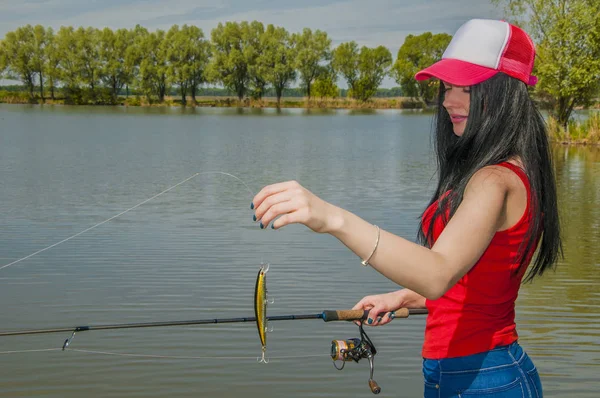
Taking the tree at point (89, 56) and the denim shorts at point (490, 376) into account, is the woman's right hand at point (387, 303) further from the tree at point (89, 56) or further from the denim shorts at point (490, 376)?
the tree at point (89, 56)

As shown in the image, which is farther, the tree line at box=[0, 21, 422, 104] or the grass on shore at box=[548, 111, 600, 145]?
the tree line at box=[0, 21, 422, 104]

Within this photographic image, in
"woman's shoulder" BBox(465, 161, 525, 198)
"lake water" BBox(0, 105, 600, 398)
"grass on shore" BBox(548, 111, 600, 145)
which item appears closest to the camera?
"woman's shoulder" BBox(465, 161, 525, 198)

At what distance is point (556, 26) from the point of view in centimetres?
3006

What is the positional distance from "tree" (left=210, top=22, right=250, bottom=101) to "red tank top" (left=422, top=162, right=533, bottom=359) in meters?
91.6

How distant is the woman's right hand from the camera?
2.61 m

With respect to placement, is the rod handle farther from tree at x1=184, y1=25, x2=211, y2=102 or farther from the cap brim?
tree at x1=184, y1=25, x2=211, y2=102

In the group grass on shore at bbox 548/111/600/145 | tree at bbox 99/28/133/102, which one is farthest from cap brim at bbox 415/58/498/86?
tree at bbox 99/28/133/102

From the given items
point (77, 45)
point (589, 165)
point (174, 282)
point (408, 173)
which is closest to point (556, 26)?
point (589, 165)

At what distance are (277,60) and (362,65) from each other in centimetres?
1566

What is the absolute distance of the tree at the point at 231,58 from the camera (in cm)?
9274

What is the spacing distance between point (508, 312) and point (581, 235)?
10.1 meters

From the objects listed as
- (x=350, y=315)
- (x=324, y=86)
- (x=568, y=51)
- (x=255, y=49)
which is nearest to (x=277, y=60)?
(x=255, y=49)

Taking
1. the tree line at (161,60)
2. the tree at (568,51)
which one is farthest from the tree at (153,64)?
the tree at (568,51)

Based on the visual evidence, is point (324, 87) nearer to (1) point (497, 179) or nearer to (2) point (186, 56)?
(2) point (186, 56)
